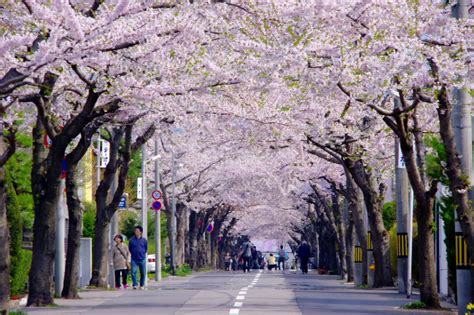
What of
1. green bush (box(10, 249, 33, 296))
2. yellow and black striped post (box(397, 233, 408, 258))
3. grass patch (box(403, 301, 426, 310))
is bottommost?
grass patch (box(403, 301, 426, 310))

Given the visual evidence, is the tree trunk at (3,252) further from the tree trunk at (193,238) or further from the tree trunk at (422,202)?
the tree trunk at (193,238)

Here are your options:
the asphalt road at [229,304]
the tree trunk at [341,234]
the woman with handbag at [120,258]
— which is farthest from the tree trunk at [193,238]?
the asphalt road at [229,304]

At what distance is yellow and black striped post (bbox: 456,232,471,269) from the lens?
16.7 meters

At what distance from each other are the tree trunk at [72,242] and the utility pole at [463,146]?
9315 millimetres

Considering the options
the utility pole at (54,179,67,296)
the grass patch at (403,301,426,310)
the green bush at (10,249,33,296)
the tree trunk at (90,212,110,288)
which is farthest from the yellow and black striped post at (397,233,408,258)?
the green bush at (10,249,33,296)

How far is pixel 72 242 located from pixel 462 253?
1106 cm

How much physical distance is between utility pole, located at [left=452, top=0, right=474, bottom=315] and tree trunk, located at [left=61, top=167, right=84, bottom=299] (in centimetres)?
931

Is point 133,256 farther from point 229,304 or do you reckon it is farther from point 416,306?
point 416,306

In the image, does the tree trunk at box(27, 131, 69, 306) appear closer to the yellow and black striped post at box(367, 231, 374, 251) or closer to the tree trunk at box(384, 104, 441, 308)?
the tree trunk at box(384, 104, 441, 308)

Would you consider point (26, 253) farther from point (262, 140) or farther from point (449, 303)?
point (449, 303)

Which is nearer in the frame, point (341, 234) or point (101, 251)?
point (101, 251)

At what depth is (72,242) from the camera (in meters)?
25.3

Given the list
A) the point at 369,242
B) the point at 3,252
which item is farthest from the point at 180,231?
the point at 3,252

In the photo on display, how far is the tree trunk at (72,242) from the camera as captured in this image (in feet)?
78.8
